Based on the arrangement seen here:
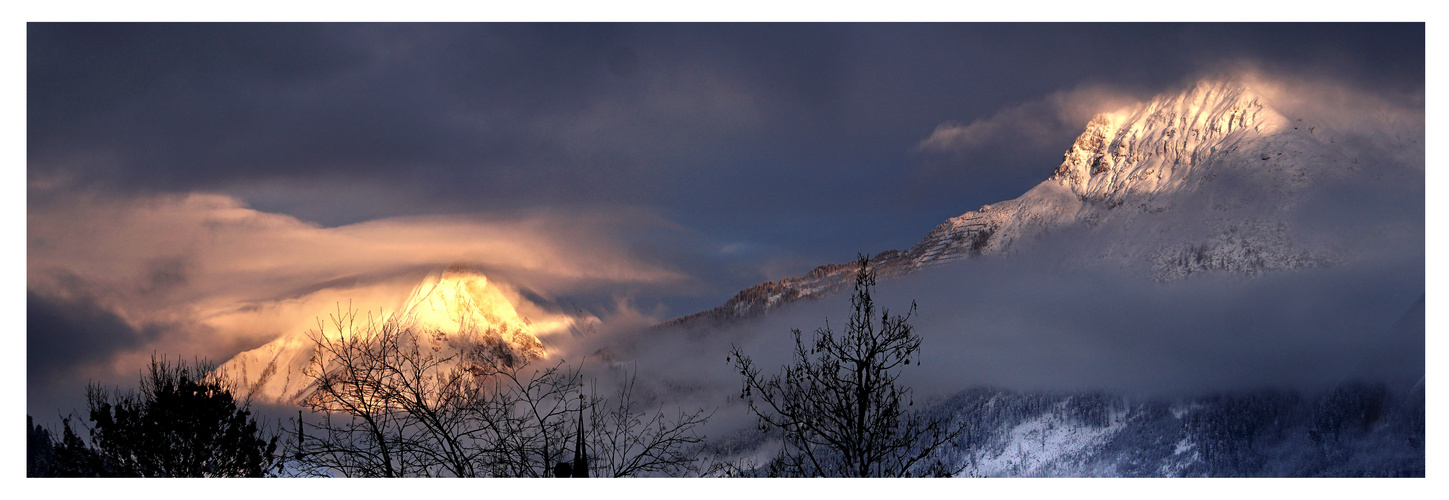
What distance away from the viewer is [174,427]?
8.98 meters

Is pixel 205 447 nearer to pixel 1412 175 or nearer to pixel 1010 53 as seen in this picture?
pixel 1010 53

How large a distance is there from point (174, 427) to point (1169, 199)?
166 ft

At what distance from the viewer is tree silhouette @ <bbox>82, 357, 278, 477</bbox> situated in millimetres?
8117

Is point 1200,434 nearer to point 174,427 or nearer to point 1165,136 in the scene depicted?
point 1165,136

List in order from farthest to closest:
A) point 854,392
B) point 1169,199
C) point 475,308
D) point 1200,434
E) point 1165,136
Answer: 1. point 1169,199
2. point 475,308
3. point 1165,136
4. point 1200,434
5. point 854,392

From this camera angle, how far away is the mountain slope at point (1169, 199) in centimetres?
1362

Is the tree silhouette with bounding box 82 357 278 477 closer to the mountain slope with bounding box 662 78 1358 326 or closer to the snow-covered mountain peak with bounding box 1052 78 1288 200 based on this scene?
the mountain slope with bounding box 662 78 1358 326

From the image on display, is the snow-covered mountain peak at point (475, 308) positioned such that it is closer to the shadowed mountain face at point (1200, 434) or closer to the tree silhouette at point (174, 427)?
the tree silhouette at point (174, 427)

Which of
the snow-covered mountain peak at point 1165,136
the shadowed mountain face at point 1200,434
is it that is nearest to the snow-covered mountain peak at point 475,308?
the shadowed mountain face at point 1200,434

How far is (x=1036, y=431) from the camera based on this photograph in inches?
2181

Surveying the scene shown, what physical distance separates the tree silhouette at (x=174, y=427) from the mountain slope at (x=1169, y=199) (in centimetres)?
640

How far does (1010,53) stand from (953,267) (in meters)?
17.2

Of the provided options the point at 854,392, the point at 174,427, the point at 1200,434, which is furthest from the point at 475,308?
the point at 854,392
